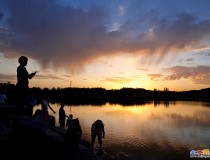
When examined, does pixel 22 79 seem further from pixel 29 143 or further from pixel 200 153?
pixel 200 153

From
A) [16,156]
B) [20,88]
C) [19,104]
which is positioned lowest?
[16,156]

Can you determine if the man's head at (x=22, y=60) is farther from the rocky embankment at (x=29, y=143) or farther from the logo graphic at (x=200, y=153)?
the logo graphic at (x=200, y=153)

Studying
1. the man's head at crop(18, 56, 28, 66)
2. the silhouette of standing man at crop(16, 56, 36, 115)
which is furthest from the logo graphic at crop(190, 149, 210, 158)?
the man's head at crop(18, 56, 28, 66)

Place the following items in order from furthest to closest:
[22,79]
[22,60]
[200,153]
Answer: [200,153] < [22,79] < [22,60]

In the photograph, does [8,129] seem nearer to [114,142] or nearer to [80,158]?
[80,158]

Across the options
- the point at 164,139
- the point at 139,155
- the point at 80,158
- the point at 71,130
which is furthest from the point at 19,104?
the point at 164,139

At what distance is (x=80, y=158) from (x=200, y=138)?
23.3 m

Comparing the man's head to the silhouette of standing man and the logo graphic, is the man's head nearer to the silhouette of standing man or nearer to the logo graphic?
the silhouette of standing man

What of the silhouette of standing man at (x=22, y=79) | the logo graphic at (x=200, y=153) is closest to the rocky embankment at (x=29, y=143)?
the silhouette of standing man at (x=22, y=79)

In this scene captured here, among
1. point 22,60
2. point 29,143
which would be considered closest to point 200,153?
point 29,143

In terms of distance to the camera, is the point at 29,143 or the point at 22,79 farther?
the point at 22,79

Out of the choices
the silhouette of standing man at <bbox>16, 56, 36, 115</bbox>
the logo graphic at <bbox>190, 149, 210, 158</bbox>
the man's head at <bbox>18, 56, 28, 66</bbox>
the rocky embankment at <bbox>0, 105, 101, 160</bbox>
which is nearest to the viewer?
the rocky embankment at <bbox>0, 105, 101, 160</bbox>

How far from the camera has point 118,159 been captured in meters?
19.8

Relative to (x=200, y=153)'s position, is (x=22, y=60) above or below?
above
